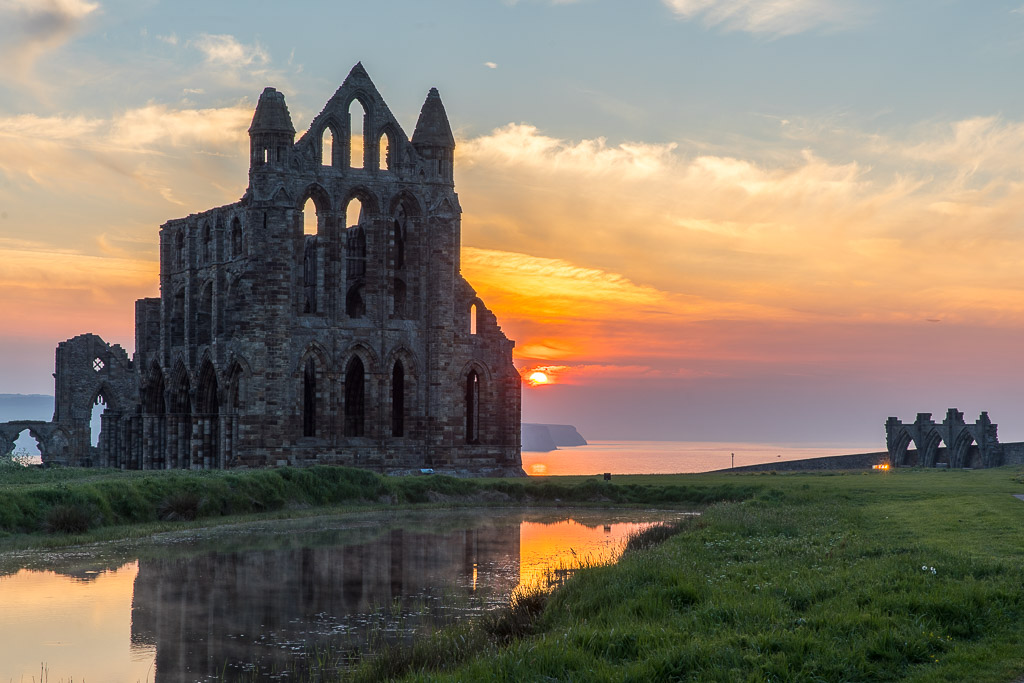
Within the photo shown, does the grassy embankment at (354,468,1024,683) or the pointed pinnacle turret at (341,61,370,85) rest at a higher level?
the pointed pinnacle turret at (341,61,370,85)

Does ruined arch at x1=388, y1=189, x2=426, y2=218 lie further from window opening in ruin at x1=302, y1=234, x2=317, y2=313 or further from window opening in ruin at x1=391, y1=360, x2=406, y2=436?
window opening in ruin at x1=391, y1=360, x2=406, y2=436

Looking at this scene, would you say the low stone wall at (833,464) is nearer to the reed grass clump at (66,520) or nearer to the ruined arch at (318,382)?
the ruined arch at (318,382)

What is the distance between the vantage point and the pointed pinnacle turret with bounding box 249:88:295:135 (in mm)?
63312

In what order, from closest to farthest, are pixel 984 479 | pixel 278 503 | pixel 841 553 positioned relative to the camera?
pixel 841 553 → pixel 278 503 → pixel 984 479

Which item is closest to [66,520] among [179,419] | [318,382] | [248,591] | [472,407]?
[248,591]

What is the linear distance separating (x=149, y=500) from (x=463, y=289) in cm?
3377

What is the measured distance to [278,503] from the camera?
41.8 m

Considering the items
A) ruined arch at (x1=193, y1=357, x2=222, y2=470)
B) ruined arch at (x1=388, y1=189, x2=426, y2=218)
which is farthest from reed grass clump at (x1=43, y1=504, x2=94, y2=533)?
ruined arch at (x1=388, y1=189, x2=426, y2=218)

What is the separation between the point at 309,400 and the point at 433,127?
59.9 feet

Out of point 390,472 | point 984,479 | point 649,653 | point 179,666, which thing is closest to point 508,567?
point 179,666

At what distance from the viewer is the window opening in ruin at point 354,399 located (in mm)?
65875

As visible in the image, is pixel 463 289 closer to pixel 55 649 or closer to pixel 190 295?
pixel 190 295

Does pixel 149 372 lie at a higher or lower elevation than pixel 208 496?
higher

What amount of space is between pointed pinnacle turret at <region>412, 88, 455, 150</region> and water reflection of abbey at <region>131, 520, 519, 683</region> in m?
39.2
